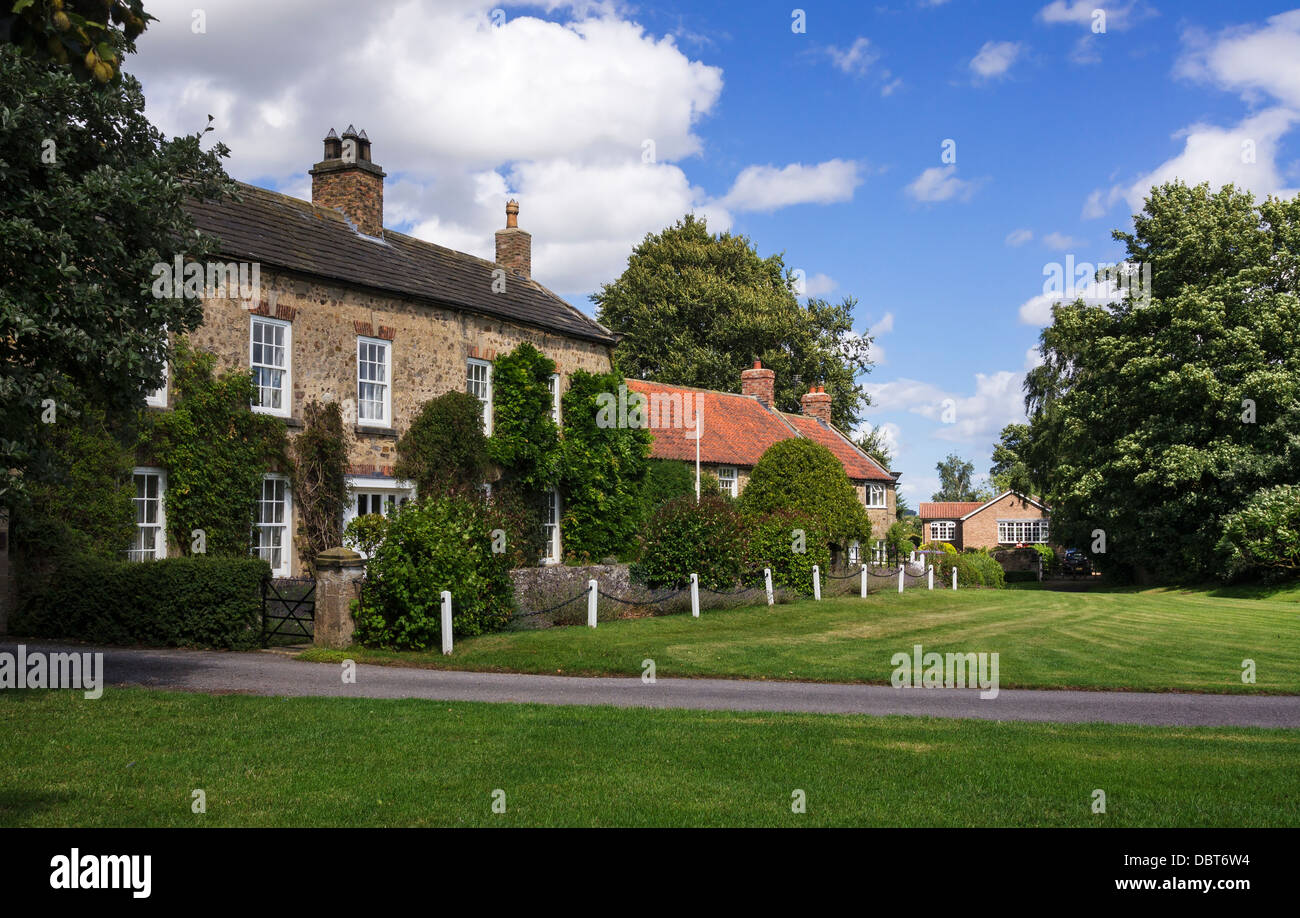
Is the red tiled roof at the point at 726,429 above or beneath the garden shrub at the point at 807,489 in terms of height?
above

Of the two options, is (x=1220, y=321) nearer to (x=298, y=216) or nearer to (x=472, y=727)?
(x=298, y=216)

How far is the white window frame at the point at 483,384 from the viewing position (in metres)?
25.9

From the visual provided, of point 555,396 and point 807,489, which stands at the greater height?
point 555,396

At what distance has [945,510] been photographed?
87.9 meters

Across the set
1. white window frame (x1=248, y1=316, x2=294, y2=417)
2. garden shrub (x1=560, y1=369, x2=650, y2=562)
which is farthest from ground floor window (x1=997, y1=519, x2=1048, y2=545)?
white window frame (x1=248, y1=316, x2=294, y2=417)

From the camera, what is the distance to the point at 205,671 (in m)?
14.0

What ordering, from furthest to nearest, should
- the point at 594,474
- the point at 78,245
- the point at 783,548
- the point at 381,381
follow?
the point at 594,474
the point at 783,548
the point at 381,381
the point at 78,245

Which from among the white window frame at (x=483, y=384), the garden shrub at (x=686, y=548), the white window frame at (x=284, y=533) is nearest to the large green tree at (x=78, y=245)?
the white window frame at (x=284, y=533)

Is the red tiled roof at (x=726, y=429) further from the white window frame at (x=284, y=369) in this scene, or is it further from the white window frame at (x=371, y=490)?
the white window frame at (x=284, y=369)

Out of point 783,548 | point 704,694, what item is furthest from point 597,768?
point 783,548

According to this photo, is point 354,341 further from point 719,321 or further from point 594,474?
point 719,321

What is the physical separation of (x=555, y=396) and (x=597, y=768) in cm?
2074

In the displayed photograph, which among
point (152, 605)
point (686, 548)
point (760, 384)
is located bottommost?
point (152, 605)

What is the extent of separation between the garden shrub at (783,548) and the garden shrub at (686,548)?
1.34 metres
